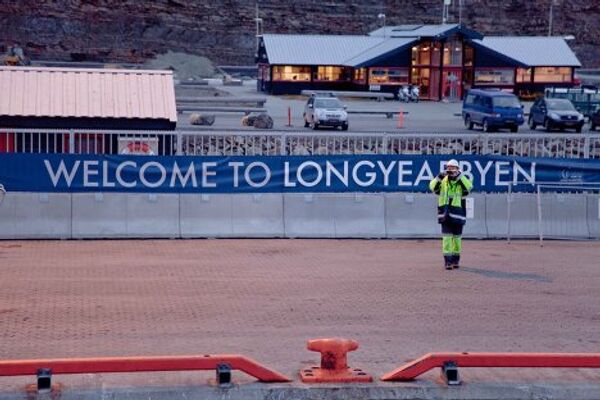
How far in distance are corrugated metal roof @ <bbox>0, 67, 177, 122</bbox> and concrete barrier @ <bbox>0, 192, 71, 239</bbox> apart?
13.9 ft

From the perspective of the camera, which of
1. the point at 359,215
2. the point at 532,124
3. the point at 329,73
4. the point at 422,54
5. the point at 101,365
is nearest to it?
the point at 101,365

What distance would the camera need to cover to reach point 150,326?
1234cm

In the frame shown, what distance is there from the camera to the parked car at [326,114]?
45.1 meters

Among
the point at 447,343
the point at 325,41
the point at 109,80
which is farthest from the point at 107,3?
the point at 447,343

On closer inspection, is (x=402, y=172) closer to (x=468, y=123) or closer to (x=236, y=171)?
(x=236, y=171)

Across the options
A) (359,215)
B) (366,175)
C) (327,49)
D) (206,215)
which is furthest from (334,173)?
(327,49)

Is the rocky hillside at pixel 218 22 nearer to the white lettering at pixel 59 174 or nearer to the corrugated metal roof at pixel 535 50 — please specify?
the corrugated metal roof at pixel 535 50

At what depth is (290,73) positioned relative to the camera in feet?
237

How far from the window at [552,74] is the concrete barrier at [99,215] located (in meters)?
58.6

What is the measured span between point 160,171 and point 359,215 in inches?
153

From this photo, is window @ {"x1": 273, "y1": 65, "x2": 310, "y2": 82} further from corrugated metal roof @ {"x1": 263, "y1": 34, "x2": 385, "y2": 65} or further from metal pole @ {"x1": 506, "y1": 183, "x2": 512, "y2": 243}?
metal pole @ {"x1": 506, "y1": 183, "x2": 512, "y2": 243}

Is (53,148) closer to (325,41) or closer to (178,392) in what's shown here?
(178,392)

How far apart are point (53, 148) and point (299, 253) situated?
285 inches

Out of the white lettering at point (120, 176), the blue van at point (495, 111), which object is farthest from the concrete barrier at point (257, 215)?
the blue van at point (495, 111)
